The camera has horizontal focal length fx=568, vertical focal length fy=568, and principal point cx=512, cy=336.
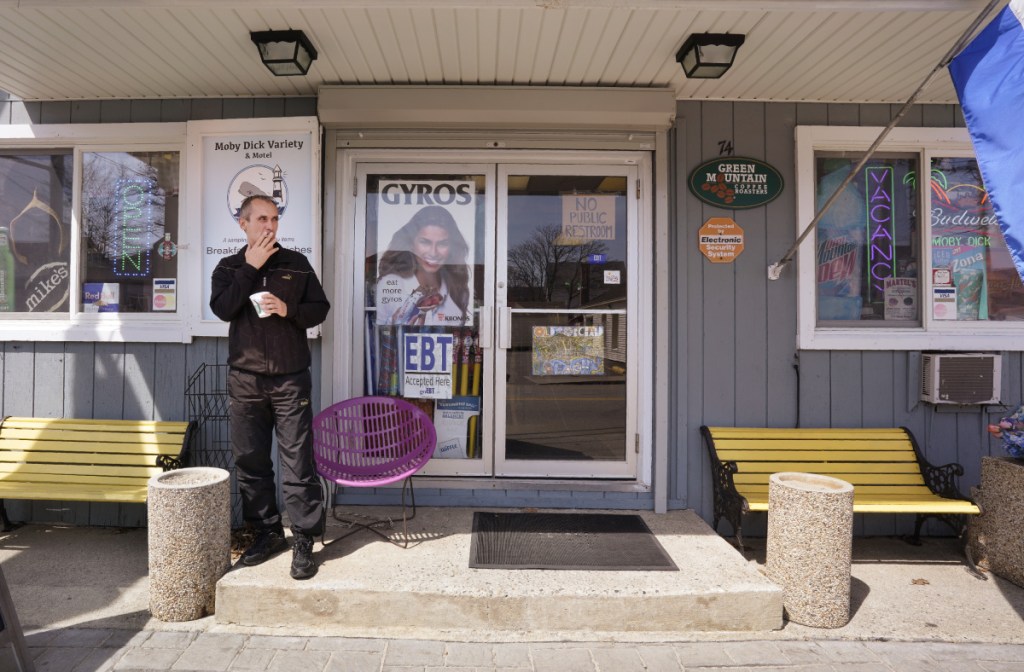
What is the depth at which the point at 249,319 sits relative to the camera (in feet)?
10.8

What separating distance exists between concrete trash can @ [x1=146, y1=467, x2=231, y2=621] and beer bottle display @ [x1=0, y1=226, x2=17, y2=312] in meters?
2.77

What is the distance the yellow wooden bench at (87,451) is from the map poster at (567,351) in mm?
2600

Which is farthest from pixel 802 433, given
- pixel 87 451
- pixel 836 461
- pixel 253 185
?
pixel 87 451

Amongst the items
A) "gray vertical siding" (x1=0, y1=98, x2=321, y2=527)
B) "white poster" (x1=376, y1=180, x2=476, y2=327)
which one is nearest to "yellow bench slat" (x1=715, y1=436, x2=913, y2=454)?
"white poster" (x1=376, y1=180, x2=476, y2=327)

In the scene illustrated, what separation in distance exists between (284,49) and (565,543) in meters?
3.48

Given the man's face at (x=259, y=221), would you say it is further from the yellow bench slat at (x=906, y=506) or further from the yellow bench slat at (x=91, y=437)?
the yellow bench slat at (x=906, y=506)

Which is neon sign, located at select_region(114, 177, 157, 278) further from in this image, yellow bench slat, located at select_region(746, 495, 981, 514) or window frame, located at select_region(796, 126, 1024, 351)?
window frame, located at select_region(796, 126, 1024, 351)

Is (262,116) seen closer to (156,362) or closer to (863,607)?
(156,362)

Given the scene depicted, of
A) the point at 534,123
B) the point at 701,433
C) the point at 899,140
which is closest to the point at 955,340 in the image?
the point at 899,140

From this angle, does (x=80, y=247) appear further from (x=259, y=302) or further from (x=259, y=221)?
(x=259, y=302)

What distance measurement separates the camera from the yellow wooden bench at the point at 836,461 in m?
3.97

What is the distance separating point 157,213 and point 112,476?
6.60ft

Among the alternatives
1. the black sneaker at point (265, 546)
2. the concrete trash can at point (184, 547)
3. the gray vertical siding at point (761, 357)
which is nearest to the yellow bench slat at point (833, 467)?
the gray vertical siding at point (761, 357)

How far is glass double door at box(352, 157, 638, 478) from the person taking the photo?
4289 millimetres
